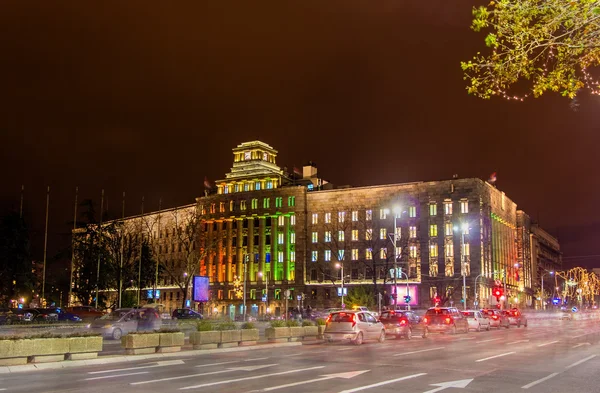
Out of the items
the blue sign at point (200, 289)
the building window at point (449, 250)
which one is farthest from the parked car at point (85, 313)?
the building window at point (449, 250)

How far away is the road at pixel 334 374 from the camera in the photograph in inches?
565

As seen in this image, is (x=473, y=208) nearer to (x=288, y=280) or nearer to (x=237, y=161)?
(x=288, y=280)

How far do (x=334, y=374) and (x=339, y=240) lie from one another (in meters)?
92.7

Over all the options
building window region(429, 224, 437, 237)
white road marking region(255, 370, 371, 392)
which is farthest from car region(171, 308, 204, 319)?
building window region(429, 224, 437, 237)

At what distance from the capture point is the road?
47.1ft

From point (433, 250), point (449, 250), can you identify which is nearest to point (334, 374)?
point (449, 250)

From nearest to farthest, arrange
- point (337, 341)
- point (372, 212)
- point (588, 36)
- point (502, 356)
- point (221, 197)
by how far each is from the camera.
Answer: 1. point (588, 36)
2. point (502, 356)
3. point (337, 341)
4. point (372, 212)
5. point (221, 197)

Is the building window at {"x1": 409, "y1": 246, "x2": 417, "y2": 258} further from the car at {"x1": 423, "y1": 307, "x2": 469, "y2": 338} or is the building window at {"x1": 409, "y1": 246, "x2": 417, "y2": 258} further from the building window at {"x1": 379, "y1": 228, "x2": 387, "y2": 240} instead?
the car at {"x1": 423, "y1": 307, "x2": 469, "y2": 338}

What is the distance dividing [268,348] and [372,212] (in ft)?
264

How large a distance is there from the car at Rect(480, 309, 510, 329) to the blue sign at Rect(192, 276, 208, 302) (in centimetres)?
2496

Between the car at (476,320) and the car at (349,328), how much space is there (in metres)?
16.7

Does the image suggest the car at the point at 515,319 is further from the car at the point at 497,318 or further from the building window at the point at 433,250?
the building window at the point at 433,250

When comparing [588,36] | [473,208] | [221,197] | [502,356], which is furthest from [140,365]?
[221,197]

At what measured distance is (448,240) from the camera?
101m
